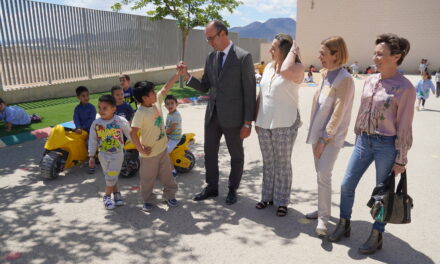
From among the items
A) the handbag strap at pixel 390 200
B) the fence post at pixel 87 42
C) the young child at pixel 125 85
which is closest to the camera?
the handbag strap at pixel 390 200

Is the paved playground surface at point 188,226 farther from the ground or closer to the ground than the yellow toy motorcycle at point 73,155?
closer to the ground

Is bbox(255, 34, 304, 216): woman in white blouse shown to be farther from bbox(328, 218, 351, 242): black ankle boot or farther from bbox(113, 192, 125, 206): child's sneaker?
bbox(113, 192, 125, 206): child's sneaker

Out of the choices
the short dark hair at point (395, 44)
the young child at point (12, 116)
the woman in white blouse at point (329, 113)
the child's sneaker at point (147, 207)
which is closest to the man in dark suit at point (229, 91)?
the woman in white blouse at point (329, 113)

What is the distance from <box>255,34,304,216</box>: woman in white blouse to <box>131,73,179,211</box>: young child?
43.7 inches

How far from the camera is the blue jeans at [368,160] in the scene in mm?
3100

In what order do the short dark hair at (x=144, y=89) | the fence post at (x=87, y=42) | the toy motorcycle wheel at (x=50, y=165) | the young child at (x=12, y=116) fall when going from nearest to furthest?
the short dark hair at (x=144, y=89), the toy motorcycle wheel at (x=50, y=165), the young child at (x=12, y=116), the fence post at (x=87, y=42)

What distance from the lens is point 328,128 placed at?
129 inches

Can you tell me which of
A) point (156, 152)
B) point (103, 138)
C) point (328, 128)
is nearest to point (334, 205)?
point (328, 128)

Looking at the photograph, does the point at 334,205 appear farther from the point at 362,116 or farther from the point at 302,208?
the point at 362,116

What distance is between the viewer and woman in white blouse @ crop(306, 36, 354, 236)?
3.25 meters

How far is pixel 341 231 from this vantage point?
11.6 ft

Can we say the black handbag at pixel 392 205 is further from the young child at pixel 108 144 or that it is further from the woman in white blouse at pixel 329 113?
the young child at pixel 108 144

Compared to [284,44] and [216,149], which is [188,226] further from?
[284,44]

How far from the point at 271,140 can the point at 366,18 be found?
30.4m
